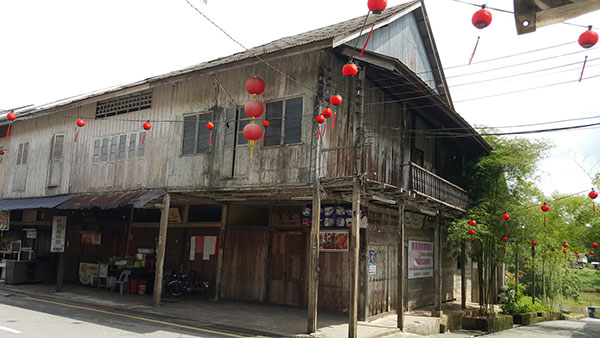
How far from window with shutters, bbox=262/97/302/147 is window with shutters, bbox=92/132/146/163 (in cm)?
556

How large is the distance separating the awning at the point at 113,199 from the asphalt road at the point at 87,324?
322cm

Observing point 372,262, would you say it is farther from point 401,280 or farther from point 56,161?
point 56,161

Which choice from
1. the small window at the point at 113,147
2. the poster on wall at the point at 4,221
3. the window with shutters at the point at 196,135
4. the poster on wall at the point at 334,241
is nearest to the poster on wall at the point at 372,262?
the poster on wall at the point at 334,241

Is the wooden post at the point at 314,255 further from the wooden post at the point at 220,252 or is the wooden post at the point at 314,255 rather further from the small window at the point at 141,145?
the small window at the point at 141,145

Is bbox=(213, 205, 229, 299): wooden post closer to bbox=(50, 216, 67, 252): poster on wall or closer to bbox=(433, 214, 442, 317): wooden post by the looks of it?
bbox=(50, 216, 67, 252): poster on wall

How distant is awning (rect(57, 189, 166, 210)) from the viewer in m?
14.1

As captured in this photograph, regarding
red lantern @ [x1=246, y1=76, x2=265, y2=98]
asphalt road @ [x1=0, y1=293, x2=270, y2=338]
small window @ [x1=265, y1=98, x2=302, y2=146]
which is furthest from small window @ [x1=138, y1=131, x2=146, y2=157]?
red lantern @ [x1=246, y1=76, x2=265, y2=98]

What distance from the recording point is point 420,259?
1778 centimetres

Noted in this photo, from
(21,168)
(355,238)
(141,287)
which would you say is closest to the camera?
(355,238)

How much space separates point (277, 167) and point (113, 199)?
624 centimetres

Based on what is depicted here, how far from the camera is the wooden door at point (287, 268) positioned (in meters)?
15.2

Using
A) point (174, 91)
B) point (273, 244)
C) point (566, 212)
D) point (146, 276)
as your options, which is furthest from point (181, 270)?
point (566, 212)

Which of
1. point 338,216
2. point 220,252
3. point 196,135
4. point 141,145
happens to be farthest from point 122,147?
point 338,216

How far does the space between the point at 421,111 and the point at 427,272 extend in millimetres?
6682
